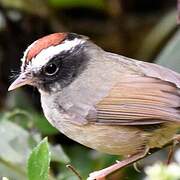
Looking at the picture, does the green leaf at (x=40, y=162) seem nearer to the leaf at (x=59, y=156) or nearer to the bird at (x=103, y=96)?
the bird at (x=103, y=96)

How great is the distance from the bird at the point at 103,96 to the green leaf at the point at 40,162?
54 cm

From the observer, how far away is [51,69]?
319 centimetres

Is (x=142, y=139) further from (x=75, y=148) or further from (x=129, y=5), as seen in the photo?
(x=129, y=5)

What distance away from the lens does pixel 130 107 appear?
301 centimetres

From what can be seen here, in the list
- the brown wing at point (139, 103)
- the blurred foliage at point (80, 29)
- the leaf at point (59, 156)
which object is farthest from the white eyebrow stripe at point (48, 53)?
the blurred foliage at point (80, 29)

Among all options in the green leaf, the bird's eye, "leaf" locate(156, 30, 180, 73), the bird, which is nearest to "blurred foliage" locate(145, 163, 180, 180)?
the green leaf

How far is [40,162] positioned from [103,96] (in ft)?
2.75

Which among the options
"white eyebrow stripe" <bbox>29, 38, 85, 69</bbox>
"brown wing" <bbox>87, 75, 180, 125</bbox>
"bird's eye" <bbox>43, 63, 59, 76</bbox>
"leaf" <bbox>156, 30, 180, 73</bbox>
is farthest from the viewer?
"leaf" <bbox>156, 30, 180, 73</bbox>

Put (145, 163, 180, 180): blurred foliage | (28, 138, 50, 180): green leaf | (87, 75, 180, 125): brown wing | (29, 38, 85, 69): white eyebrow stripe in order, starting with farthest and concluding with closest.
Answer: (29, 38, 85, 69): white eyebrow stripe < (87, 75, 180, 125): brown wing < (28, 138, 50, 180): green leaf < (145, 163, 180, 180): blurred foliage

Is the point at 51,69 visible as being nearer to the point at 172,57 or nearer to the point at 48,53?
the point at 48,53

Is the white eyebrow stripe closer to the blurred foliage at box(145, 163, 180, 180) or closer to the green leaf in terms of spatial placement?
the green leaf

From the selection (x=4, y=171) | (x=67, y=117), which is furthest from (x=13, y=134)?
(x=67, y=117)

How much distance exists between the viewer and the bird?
2.95 metres

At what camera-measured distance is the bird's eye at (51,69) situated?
124 inches
